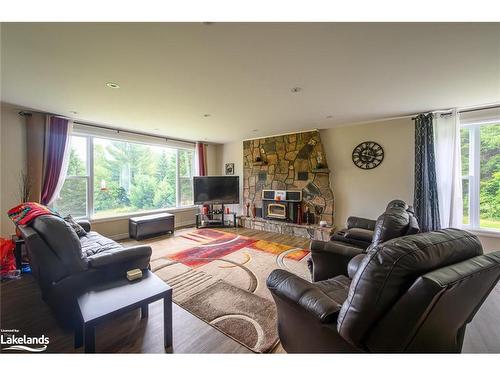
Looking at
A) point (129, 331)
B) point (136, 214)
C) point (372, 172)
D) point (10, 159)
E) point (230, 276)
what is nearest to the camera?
point (129, 331)

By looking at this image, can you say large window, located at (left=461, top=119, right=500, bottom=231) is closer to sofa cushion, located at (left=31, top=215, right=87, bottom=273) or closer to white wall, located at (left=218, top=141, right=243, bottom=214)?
white wall, located at (left=218, top=141, right=243, bottom=214)

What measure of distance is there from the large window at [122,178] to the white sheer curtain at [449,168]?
527 cm

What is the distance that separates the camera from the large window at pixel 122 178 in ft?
12.3

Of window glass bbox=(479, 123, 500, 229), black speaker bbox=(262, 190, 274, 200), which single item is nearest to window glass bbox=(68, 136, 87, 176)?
black speaker bbox=(262, 190, 274, 200)

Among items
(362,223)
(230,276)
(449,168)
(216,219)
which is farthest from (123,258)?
(449,168)

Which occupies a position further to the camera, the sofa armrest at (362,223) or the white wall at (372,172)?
the white wall at (372,172)

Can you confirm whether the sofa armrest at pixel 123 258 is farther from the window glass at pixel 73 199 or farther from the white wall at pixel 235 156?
the white wall at pixel 235 156

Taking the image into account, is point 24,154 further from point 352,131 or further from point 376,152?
point 376,152

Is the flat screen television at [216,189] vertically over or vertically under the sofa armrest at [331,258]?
over

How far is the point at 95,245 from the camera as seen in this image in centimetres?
251

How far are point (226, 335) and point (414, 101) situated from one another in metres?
3.60

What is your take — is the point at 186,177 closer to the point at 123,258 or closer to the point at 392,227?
the point at 123,258

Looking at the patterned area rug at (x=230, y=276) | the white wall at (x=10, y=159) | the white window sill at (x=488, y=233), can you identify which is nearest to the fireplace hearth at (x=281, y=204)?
the patterned area rug at (x=230, y=276)

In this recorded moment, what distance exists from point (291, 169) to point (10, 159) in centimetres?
491
